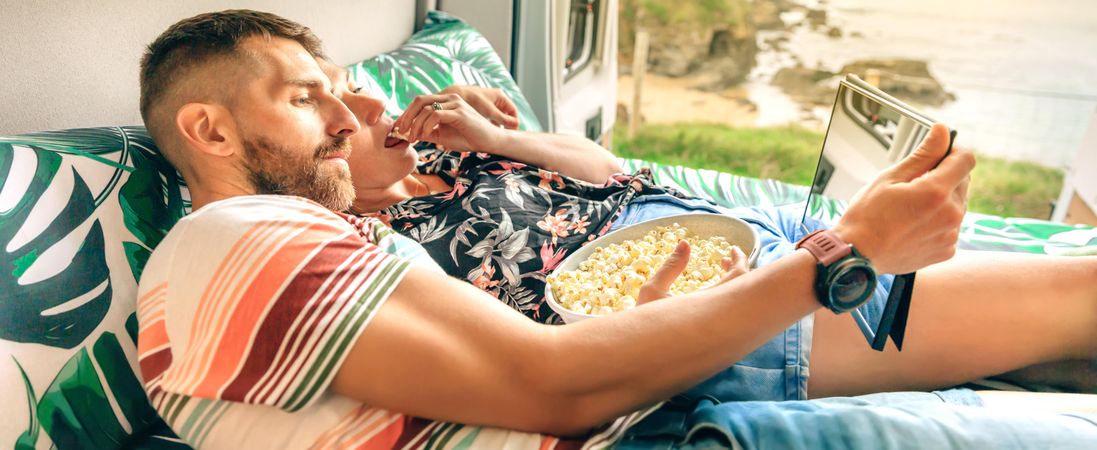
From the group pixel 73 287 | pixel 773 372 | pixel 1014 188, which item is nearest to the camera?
pixel 73 287

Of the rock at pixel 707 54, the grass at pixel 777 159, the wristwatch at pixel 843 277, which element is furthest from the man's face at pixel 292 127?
the rock at pixel 707 54

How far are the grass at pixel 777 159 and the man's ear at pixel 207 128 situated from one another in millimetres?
3651

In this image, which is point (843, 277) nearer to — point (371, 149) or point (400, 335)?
point (400, 335)

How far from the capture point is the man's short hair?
1177 mm

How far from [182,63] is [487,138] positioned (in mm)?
621

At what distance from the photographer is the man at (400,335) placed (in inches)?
33.6

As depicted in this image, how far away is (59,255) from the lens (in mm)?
983

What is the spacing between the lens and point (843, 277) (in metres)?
0.90

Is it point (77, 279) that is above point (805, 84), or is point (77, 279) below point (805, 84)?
above

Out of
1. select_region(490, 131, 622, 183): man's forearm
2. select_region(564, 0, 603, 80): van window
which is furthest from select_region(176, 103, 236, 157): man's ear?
select_region(564, 0, 603, 80): van window

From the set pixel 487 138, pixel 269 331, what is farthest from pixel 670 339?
pixel 487 138

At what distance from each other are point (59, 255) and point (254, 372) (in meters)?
0.34

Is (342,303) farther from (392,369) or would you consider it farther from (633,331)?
(633,331)

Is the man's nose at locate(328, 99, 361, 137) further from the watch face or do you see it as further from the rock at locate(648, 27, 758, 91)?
the rock at locate(648, 27, 758, 91)
